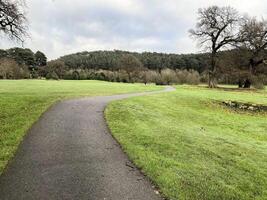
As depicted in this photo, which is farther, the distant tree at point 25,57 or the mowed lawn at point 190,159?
the distant tree at point 25,57

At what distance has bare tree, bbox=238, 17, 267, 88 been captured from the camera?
53.7 metres

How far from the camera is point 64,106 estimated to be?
20.4 metres

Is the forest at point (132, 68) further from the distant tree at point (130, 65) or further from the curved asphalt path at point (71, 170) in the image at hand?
the curved asphalt path at point (71, 170)

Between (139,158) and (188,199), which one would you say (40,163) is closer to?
(139,158)

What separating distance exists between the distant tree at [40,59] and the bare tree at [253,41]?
3450 inches

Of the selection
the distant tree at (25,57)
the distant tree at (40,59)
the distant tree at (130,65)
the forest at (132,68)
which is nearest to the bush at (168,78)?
the forest at (132,68)

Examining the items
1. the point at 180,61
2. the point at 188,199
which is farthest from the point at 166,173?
the point at 180,61

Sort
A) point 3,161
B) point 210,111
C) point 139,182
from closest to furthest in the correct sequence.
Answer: point 139,182, point 3,161, point 210,111

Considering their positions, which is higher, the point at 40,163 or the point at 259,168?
the point at 40,163

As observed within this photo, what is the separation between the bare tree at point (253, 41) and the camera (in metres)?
53.7

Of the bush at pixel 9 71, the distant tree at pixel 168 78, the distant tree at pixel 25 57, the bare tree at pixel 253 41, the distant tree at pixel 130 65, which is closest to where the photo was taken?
the bare tree at pixel 253 41

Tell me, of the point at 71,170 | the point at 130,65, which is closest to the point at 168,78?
the point at 130,65

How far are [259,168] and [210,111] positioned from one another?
17009 mm

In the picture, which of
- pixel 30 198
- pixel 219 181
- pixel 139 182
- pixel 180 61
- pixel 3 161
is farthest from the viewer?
pixel 180 61
